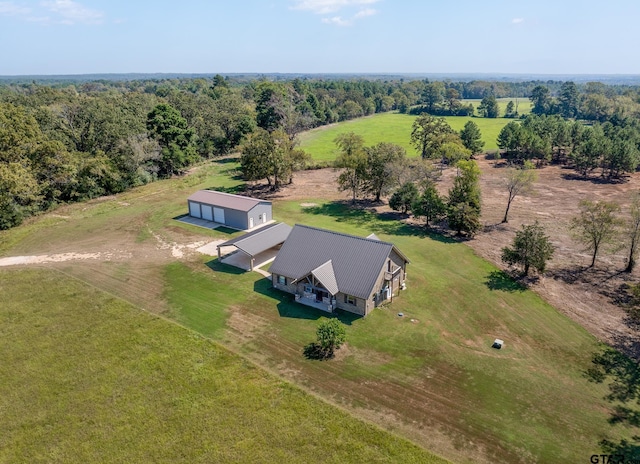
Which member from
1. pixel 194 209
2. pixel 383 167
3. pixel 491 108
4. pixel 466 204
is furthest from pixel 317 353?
pixel 491 108

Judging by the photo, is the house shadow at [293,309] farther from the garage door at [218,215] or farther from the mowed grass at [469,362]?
the garage door at [218,215]

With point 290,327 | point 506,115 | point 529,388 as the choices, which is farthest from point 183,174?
point 506,115

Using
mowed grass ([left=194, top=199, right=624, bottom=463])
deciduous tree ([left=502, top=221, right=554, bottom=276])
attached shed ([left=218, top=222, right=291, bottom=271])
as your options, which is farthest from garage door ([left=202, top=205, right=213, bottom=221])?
deciduous tree ([left=502, top=221, right=554, bottom=276])

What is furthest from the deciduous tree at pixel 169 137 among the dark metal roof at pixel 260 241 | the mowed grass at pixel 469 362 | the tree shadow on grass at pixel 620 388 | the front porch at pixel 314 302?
the tree shadow on grass at pixel 620 388

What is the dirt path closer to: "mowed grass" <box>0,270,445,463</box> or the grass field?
the grass field

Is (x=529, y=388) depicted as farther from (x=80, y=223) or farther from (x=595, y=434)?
(x=80, y=223)

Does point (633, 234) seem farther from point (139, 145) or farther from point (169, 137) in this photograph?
point (169, 137)
